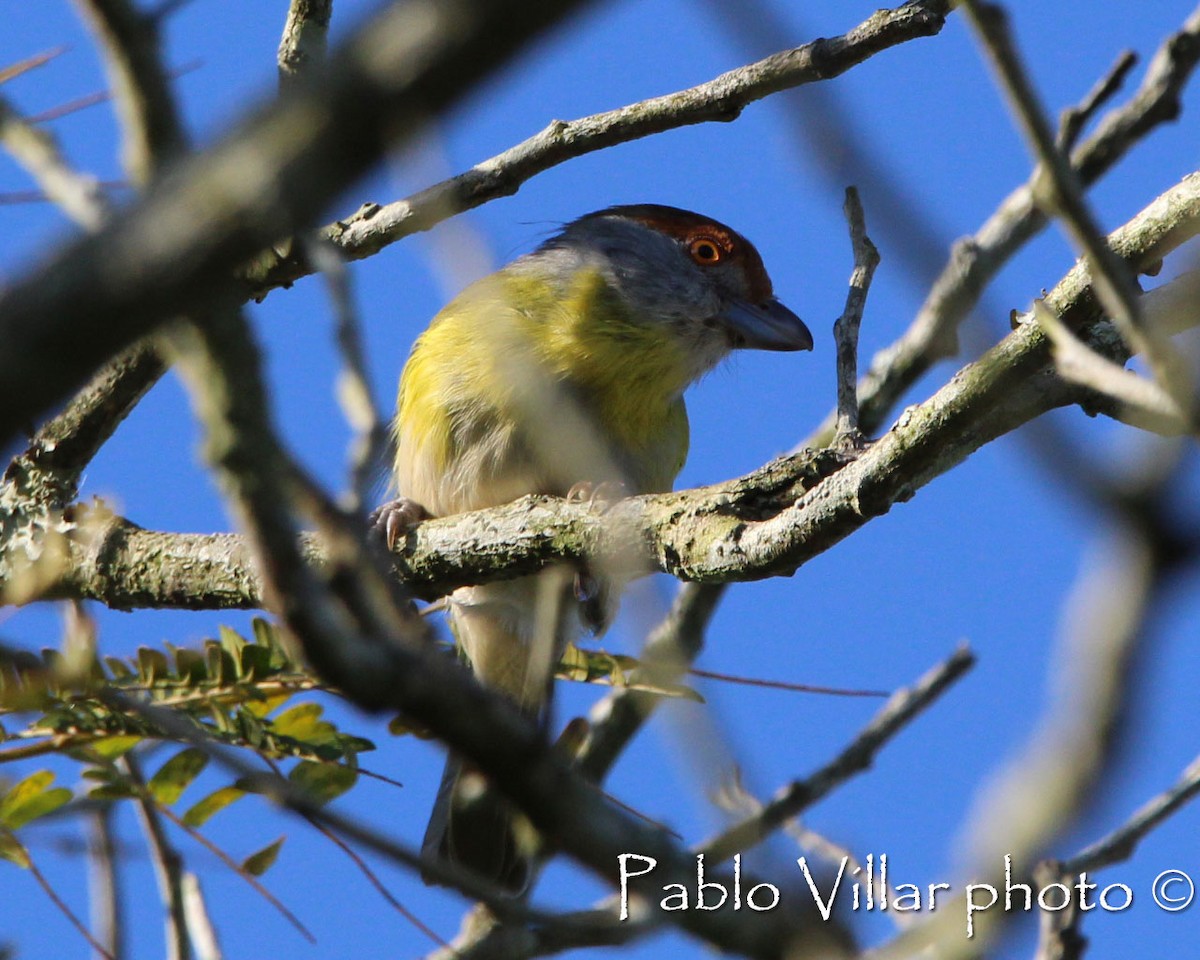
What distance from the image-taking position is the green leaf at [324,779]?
12.1 ft

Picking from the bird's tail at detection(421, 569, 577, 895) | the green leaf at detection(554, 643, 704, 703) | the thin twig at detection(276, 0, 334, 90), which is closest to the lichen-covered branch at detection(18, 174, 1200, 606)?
the green leaf at detection(554, 643, 704, 703)

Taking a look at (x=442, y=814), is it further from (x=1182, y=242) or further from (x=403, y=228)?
(x=1182, y=242)

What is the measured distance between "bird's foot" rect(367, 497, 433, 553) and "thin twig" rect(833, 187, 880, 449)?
1639 mm

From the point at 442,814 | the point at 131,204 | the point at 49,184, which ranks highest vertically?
the point at 442,814

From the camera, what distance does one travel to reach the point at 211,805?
3688 millimetres

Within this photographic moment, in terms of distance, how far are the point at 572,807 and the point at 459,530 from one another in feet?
9.30

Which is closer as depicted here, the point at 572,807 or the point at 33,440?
the point at 572,807

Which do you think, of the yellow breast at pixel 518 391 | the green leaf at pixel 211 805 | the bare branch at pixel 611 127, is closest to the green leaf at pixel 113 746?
the green leaf at pixel 211 805

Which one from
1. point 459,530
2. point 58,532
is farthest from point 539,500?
point 58,532

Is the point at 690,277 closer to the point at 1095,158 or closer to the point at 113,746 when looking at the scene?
the point at 113,746

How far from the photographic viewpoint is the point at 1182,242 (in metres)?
2.62

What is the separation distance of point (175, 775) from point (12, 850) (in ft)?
1.56

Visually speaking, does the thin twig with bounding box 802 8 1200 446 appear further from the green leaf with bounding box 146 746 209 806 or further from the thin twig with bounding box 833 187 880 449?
the green leaf with bounding box 146 746 209 806

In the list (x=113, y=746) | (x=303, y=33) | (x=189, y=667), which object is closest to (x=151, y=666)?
(x=189, y=667)
